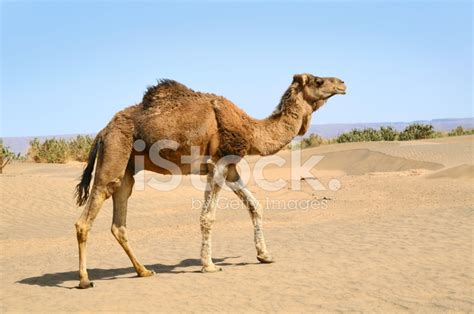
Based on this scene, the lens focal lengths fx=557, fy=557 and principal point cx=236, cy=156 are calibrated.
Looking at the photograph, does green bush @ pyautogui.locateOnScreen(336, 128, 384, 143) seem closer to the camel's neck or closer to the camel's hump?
the camel's neck

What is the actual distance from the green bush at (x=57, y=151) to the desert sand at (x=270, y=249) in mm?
14630

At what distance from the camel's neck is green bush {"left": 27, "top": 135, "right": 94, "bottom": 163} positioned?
27321 mm

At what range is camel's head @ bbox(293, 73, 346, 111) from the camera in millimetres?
8656

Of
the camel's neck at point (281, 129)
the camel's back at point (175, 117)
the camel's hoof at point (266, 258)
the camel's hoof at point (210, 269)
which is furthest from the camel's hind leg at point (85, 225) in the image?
the camel's hoof at point (266, 258)

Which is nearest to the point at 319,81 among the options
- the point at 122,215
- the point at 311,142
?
the point at 122,215

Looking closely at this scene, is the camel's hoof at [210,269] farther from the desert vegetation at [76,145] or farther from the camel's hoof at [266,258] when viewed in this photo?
the desert vegetation at [76,145]

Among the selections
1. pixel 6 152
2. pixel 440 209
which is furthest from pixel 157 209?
pixel 6 152

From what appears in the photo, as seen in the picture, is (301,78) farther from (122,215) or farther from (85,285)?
(85,285)

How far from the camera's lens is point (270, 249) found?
1008 centimetres

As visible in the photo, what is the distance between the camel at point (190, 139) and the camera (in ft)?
26.2

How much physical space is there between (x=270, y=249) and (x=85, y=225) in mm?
3609

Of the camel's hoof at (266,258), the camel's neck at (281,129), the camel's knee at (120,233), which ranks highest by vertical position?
the camel's neck at (281,129)

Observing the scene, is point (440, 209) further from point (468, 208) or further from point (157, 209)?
point (157, 209)

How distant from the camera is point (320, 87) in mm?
8688
